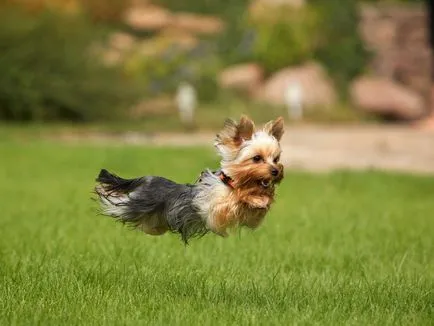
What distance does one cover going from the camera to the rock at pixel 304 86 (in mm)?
30438

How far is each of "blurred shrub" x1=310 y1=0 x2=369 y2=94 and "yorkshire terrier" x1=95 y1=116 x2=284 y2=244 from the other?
83.9ft

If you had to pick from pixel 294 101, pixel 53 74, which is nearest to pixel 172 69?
pixel 294 101

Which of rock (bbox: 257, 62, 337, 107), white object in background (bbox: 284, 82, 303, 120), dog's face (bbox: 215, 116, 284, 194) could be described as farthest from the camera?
rock (bbox: 257, 62, 337, 107)

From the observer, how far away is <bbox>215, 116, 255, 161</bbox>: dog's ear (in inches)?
234

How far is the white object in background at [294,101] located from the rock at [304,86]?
0.79 meters

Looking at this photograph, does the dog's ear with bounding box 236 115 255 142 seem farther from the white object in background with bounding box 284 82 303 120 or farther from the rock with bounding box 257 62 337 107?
the rock with bounding box 257 62 337 107

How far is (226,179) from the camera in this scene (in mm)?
5977

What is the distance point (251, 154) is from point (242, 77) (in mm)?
26012

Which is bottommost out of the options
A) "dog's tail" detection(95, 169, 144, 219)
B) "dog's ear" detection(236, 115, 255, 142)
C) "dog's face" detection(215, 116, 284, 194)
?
"dog's tail" detection(95, 169, 144, 219)

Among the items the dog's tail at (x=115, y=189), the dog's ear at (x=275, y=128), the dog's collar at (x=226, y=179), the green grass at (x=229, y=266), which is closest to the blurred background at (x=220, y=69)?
the green grass at (x=229, y=266)

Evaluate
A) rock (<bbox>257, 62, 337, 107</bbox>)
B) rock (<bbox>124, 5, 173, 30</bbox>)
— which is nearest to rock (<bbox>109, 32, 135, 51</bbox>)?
rock (<bbox>124, 5, 173, 30</bbox>)

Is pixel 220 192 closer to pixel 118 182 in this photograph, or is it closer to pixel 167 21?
pixel 118 182

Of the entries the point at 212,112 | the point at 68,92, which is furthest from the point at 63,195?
the point at 212,112

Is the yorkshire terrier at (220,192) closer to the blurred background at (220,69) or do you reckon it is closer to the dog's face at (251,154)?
the dog's face at (251,154)
